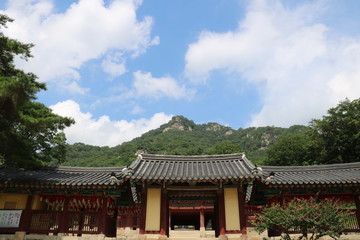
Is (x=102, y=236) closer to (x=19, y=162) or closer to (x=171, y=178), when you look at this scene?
(x=171, y=178)

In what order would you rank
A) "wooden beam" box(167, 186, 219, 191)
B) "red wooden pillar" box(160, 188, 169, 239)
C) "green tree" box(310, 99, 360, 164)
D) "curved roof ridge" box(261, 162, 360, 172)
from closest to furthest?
"red wooden pillar" box(160, 188, 169, 239) < "wooden beam" box(167, 186, 219, 191) < "curved roof ridge" box(261, 162, 360, 172) < "green tree" box(310, 99, 360, 164)

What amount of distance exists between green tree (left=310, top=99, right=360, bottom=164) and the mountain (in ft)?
68.1

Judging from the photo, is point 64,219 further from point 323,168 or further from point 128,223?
point 323,168

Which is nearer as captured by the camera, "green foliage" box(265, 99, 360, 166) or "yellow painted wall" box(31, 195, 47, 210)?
"yellow painted wall" box(31, 195, 47, 210)

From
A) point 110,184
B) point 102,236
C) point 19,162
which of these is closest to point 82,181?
point 110,184

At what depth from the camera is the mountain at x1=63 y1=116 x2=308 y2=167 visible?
71.3 metres

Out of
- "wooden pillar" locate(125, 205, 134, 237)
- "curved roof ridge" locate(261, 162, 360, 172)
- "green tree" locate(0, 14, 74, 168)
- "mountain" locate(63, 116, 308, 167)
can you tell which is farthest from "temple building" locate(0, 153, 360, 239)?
"mountain" locate(63, 116, 308, 167)

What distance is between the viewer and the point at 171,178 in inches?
545

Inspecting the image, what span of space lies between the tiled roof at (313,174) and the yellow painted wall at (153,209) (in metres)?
5.80

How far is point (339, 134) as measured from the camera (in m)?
43.3

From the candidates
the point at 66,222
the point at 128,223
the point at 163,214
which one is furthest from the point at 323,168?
the point at 128,223

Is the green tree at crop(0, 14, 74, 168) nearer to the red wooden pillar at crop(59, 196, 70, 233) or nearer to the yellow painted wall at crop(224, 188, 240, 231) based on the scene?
the red wooden pillar at crop(59, 196, 70, 233)

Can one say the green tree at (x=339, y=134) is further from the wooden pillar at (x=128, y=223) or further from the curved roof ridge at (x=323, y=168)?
the wooden pillar at (x=128, y=223)

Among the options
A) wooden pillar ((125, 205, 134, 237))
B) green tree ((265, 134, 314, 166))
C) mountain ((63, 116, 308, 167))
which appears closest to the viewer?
wooden pillar ((125, 205, 134, 237))
